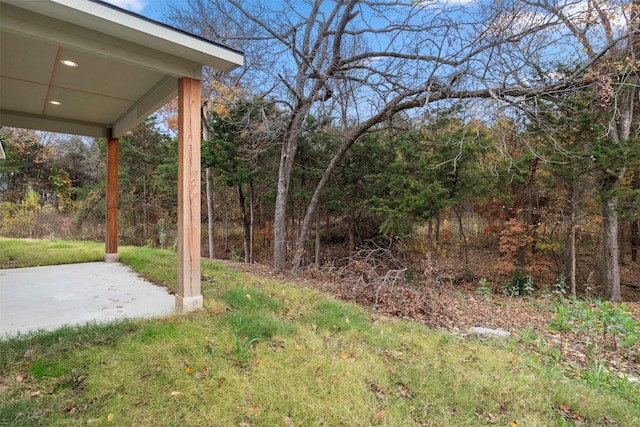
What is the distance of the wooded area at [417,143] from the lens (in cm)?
567

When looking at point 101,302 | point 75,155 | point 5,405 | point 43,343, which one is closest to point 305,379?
point 5,405

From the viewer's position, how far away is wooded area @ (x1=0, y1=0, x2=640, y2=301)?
18.6 feet

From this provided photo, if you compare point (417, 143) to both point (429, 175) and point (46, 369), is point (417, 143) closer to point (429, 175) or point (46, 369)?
point (429, 175)

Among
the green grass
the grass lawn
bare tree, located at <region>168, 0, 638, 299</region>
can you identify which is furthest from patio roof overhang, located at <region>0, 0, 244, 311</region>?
bare tree, located at <region>168, 0, 638, 299</region>

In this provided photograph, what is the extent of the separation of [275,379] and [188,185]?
195 cm

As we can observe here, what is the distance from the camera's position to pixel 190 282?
3.25m

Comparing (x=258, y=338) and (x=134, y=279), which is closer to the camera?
(x=258, y=338)

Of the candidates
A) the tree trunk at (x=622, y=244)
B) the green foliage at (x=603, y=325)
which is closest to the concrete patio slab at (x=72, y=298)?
the green foliage at (x=603, y=325)

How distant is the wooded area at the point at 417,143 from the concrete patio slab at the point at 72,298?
3.17m

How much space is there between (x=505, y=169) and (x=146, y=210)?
13844 mm

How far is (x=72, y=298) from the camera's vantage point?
146 inches

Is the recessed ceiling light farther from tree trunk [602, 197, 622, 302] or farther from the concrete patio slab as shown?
tree trunk [602, 197, 622, 302]

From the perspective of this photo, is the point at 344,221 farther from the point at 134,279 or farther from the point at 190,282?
the point at 190,282

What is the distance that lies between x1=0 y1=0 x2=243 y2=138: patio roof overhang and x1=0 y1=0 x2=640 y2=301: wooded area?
3646 millimetres
